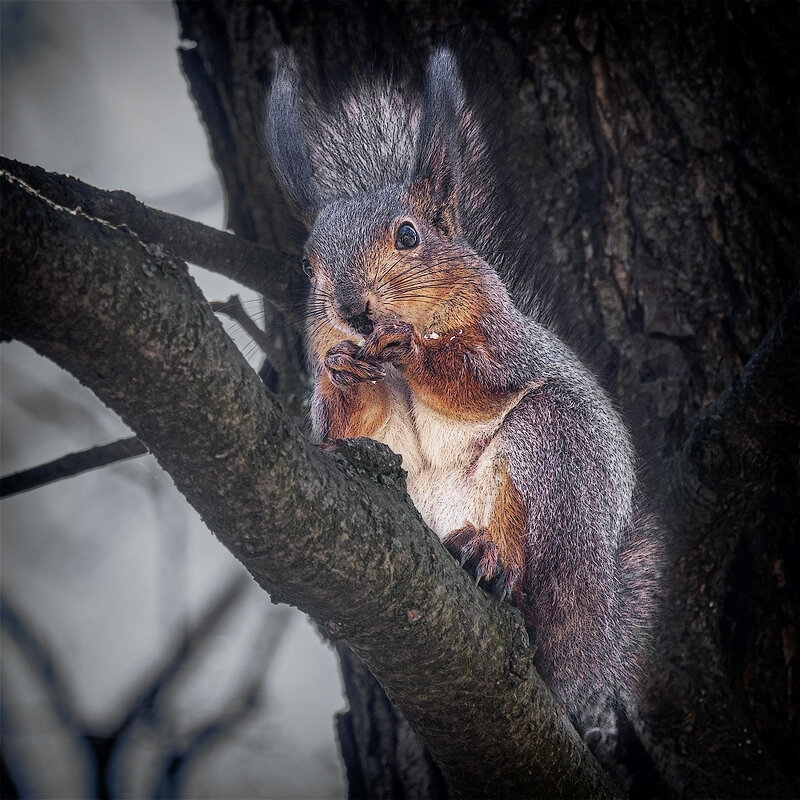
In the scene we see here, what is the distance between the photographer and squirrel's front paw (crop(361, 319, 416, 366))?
1222 mm

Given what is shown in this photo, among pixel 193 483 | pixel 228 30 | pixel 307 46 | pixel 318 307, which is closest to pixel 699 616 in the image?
pixel 318 307

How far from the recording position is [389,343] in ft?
4.01

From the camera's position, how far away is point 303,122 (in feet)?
4.81

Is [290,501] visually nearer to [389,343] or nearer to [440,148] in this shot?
[389,343]

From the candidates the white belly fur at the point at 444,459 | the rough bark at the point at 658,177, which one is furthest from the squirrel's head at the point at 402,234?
the rough bark at the point at 658,177

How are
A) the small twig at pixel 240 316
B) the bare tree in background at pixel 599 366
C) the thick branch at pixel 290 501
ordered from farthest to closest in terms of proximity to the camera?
the small twig at pixel 240 316 < the bare tree in background at pixel 599 366 < the thick branch at pixel 290 501

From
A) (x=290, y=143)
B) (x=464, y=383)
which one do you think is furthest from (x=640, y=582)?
(x=290, y=143)

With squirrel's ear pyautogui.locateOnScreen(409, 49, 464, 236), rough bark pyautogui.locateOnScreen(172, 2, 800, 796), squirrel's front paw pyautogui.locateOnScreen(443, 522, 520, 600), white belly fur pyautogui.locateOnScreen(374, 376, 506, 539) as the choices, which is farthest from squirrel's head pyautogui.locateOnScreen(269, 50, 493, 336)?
squirrel's front paw pyautogui.locateOnScreen(443, 522, 520, 600)

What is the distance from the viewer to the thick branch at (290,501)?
2.22 feet

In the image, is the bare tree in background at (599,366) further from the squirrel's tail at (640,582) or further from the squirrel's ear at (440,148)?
the squirrel's ear at (440,148)

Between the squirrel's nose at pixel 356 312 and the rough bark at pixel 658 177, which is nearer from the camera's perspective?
the squirrel's nose at pixel 356 312

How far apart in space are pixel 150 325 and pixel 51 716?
159cm

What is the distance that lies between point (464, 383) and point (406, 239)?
0.26 m

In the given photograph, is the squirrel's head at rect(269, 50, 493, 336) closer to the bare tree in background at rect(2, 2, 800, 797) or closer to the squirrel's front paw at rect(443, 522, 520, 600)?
the bare tree in background at rect(2, 2, 800, 797)
